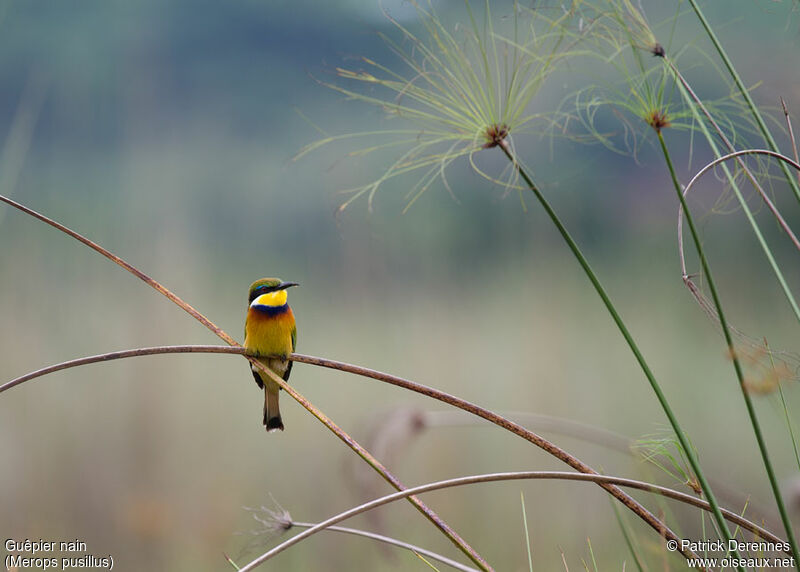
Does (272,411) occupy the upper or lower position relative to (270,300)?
lower

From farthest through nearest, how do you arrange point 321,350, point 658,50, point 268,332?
1. point 321,350
2. point 268,332
3. point 658,50


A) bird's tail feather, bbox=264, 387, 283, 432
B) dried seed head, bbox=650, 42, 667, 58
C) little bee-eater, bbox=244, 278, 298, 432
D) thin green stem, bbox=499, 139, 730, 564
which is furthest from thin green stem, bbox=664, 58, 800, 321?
bird's tail feather, bbox=264, 387, 283, 432

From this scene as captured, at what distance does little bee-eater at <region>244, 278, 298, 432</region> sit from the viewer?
1248 mm

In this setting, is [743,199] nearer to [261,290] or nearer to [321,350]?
[261,290]

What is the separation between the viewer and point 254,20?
12.3 ft

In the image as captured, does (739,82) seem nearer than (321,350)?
Yes

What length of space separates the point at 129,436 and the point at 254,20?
2419mm

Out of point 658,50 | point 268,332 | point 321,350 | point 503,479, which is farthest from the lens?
point 321,350

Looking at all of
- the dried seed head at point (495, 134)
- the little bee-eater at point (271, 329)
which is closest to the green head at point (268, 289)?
the little bee-eater at point (271, 329)

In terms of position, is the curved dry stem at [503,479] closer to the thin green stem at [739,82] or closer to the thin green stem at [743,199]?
the thin green stem at [743,199]

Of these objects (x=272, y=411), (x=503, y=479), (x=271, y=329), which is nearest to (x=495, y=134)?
(x=503, y=479)

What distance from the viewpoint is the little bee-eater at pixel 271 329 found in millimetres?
1248

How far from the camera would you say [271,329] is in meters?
1.25

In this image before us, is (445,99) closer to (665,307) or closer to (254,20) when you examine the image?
(665,307)
